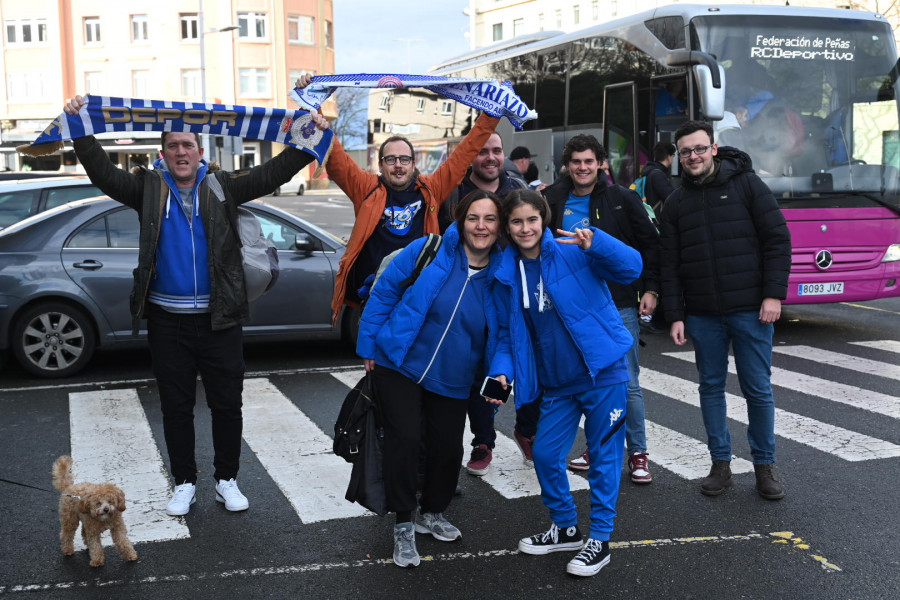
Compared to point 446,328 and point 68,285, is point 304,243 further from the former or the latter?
point 446,328

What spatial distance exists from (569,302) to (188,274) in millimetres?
1929

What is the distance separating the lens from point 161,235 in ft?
16.0

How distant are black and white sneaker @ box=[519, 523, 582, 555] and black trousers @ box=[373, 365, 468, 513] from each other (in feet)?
1.66

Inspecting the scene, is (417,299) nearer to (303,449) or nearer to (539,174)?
(303,449)

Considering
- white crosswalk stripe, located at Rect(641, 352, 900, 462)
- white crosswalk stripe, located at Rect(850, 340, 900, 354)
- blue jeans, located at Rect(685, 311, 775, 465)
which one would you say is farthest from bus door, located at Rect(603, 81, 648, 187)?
blue jeans, located at Rect(685, 311, 775, 465)

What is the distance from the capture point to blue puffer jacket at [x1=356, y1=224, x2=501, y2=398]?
4.33m

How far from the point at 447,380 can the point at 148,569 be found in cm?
157

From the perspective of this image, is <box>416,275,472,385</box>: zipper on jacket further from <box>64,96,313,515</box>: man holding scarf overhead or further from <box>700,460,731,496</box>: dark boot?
<box>700,460,731,496</box>: dark boot

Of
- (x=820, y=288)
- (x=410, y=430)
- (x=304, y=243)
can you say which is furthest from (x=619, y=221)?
(x=820, y=288)

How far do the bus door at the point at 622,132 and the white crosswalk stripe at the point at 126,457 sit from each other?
269 inches

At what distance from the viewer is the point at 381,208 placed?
5.14 meters

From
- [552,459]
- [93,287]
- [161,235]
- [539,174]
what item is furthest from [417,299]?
[539,174]

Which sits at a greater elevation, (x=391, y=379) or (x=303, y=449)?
(x=391, y=379)

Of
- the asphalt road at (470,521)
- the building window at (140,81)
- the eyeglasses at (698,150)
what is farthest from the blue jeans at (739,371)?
the building window at (140,81)
